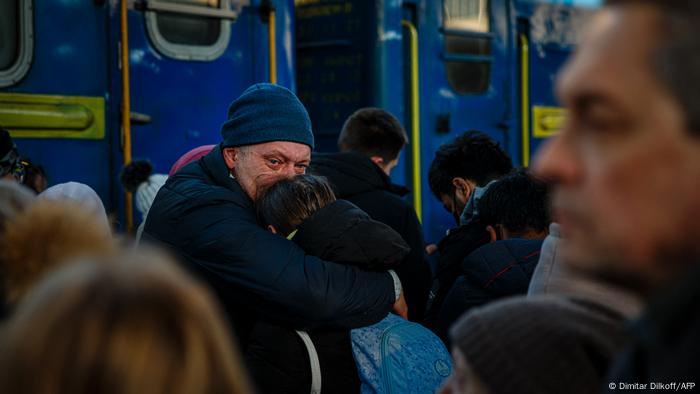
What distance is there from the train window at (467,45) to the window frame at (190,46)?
1.99 meters

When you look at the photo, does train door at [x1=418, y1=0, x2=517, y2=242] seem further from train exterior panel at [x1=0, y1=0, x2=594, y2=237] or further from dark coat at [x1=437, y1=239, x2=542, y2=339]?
dark coat at [x1=437, y1=239, x2=542, y2=339]

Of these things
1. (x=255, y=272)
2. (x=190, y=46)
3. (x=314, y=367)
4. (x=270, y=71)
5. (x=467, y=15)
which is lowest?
(x=314, y=367)

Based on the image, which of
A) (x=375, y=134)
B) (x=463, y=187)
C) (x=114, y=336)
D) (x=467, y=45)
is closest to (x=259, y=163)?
(x=463, y=187)

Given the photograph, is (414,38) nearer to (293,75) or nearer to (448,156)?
(293,75)

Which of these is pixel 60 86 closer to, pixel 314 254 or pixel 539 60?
pixel 314 254

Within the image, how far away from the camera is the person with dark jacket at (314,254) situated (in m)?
2.20

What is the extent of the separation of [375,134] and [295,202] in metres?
1.82

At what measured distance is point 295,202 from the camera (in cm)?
238

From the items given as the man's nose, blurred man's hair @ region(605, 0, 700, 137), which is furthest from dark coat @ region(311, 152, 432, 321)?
blurred man's hair @ region(605, 0, 700, 137)

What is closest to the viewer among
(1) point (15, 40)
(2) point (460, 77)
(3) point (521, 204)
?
(3) point (521, 204)

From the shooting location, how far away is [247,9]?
4.73 meters

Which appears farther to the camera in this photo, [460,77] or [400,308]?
[460,77]

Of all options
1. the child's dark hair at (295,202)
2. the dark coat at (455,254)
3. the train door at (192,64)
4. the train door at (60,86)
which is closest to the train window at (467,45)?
the train door at (192,64)

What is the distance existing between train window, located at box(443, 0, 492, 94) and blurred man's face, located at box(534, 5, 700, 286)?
17.6ft
